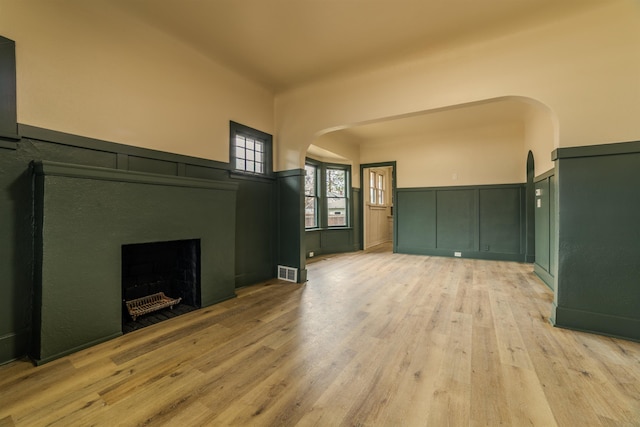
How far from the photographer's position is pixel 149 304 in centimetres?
277

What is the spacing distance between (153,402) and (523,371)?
2.40 metres

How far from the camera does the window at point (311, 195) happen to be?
6.15 meters

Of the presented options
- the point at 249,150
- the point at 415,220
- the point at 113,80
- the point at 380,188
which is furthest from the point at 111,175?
the point at 380,188

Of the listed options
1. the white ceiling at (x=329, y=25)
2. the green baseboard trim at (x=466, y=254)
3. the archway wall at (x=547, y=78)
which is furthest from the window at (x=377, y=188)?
the white ceiling at (x=329, y=25)

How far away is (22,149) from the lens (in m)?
1.95

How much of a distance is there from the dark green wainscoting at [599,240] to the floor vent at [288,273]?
308 centimetres

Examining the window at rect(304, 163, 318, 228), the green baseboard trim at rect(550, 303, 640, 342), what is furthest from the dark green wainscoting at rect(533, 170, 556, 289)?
the window at rect(304, 163, 318, 228)

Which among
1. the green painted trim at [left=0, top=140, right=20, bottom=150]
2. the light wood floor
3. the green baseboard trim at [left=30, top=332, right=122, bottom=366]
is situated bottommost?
the light wood floor

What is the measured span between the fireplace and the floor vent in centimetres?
144

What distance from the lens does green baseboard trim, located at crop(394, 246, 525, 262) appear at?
218 inches

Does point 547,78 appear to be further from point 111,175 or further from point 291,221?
point 111,175

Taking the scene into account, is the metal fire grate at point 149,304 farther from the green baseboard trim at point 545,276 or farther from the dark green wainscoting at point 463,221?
the dark green wainscoting at point 463,221

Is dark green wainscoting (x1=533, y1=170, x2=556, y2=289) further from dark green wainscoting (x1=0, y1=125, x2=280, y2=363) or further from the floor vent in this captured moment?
dark green wainscoting (x1=0, y1=125, x2=280, y2=363)

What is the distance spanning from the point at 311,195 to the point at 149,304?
4.14 meters
